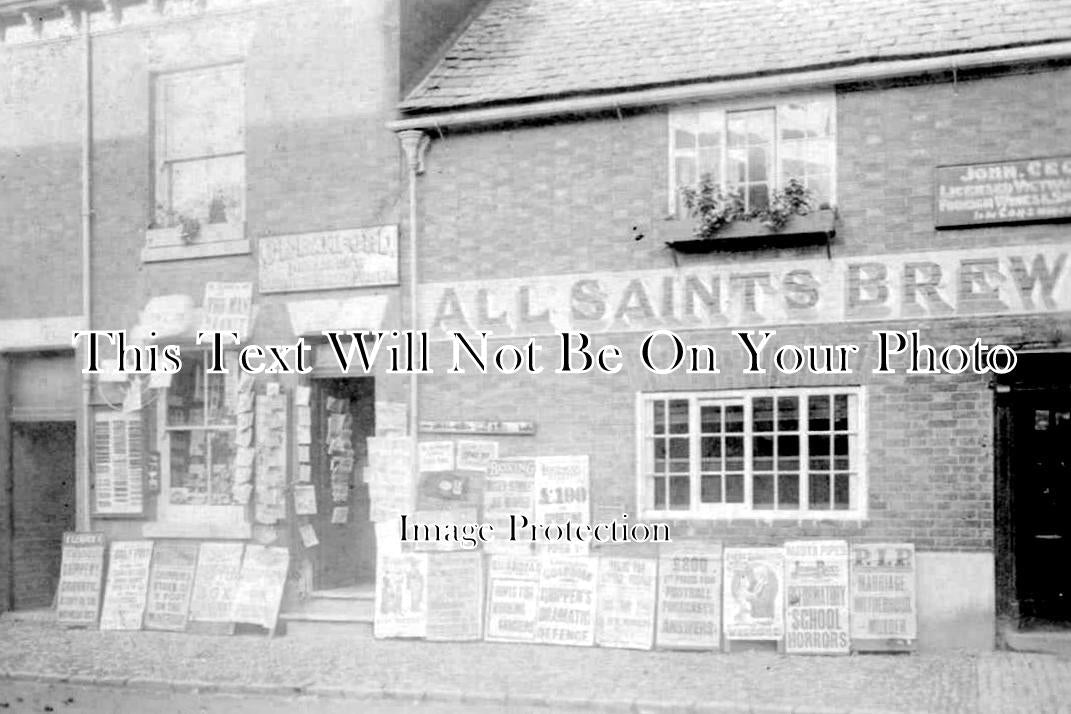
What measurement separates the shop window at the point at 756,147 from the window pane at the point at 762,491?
258cm

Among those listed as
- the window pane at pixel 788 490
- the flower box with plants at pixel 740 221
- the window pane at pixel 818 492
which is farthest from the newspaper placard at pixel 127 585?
the window pane at pixel 818 492

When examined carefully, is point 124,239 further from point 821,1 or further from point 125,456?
point 821,1

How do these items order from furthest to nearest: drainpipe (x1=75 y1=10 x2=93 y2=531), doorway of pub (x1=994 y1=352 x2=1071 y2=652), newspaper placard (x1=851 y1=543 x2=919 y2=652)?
drainpipe (x1=75 y1=10 x2=93 y2=531)
newspaper placard (x1=851 y1=543 x2=919 y2=652)
doorway of pub (x1=994 y1=352 x2=1071 y2=652)

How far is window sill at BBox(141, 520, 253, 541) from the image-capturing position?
48.1ft

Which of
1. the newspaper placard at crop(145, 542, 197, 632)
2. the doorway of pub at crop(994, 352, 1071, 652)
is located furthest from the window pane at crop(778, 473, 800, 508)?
the newspaper placard at crop(145, 542, 197, 632)

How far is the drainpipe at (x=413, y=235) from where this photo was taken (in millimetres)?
13914

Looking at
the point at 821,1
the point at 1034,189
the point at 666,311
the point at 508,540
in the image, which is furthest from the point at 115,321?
the point at 1034,189

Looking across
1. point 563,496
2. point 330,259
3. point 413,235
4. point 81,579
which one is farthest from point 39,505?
point 563,496

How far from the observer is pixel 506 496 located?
44.2ft

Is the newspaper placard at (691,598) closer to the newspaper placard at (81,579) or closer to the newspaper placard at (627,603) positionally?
the newspaper placard at (627,603)

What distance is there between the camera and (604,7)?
14906 mm

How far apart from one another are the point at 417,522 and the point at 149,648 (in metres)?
3.00

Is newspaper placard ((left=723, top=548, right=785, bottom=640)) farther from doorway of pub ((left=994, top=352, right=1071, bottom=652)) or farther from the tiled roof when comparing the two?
the tiled roof

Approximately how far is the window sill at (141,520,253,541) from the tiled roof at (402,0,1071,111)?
5000 millimetres
